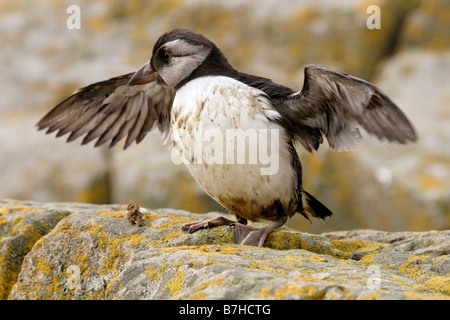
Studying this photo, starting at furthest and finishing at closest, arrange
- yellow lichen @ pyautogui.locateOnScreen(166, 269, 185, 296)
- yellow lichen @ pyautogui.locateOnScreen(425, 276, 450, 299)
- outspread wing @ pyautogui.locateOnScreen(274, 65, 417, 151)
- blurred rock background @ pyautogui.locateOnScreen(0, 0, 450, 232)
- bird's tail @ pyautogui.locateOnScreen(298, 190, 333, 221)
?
1. blurred rock background @ pyautogui.locateOnScreen(0, 0, 450, 232)
2. bird's tail @ pyautogui.locateOnScreen(298, 190, 333, 221)
3. outspread wing @ pyautogui.locateOnScreen(274, 65, 417, 151)
4. yellow lichen @ pyautogui.locateOnScreen(425, 276, 450, 299)
5. yellow lichen @ pyautogui.locateOnScreen(166, 269, 185, 296)

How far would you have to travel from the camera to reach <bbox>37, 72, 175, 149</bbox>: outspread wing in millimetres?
7418

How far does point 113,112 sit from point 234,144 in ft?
6.53

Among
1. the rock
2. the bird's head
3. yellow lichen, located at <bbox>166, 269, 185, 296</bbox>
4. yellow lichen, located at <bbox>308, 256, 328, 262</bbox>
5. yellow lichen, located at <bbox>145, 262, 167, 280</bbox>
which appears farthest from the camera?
the bird's head

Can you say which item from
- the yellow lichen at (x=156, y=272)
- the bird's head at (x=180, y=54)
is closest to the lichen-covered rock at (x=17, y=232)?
the bird's head at (x=180, y=54)

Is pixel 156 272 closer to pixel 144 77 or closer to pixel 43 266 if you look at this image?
pixel 43 266

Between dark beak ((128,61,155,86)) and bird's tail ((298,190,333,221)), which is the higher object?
dark beak ((128,61,155,86))

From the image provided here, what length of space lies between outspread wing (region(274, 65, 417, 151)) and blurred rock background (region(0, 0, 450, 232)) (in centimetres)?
575

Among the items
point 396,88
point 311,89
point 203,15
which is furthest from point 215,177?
point 203,15

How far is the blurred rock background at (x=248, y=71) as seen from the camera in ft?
41.0

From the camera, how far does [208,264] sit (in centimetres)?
452

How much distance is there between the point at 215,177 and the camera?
241 inches

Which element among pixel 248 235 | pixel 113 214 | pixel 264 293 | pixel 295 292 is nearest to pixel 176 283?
pixel 264 293

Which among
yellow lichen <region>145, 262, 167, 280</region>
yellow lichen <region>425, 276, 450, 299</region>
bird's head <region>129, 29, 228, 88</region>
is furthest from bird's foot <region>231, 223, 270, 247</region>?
bird's head <region>129, 29, 228, 88</region>

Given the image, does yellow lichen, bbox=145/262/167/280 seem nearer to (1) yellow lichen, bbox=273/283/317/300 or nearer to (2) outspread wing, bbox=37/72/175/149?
(1) yellow lichen, bbox=273/283/317/300
